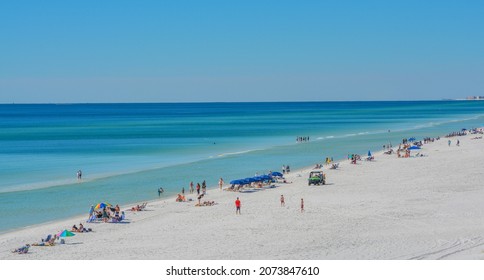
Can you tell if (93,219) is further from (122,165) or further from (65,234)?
(122,165)

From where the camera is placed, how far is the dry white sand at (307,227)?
70.0 ft

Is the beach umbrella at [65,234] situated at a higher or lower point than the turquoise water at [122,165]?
lower

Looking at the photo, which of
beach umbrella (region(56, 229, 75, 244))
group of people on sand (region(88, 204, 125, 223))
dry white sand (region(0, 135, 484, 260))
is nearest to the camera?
dry white sand (region(0, 135, 484, 260))

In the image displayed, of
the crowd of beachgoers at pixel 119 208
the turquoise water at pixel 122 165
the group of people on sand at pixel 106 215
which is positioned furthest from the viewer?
the turquoise water at pixel 122 165

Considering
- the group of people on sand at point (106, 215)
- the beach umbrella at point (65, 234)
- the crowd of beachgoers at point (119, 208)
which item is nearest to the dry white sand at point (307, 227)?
the beach umbrella at point (65, 234)

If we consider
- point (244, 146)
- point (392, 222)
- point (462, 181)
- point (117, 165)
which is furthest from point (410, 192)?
point (244, 146)

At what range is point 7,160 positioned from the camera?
61.8 meters

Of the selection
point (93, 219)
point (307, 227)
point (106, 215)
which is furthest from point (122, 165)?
point (307, 227)

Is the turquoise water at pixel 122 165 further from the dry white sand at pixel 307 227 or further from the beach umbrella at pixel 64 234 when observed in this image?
the beach umbrella at pixel 64 234

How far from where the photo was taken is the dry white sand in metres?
21.3

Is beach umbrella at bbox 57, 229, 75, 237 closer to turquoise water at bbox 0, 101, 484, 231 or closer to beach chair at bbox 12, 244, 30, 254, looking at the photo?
beach chair at bbox 12, 244, 30, 254

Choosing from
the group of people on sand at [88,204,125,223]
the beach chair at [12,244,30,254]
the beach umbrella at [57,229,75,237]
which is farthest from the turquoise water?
the beach chair at [12,244,30,254]

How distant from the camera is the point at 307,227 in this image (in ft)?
83.7
